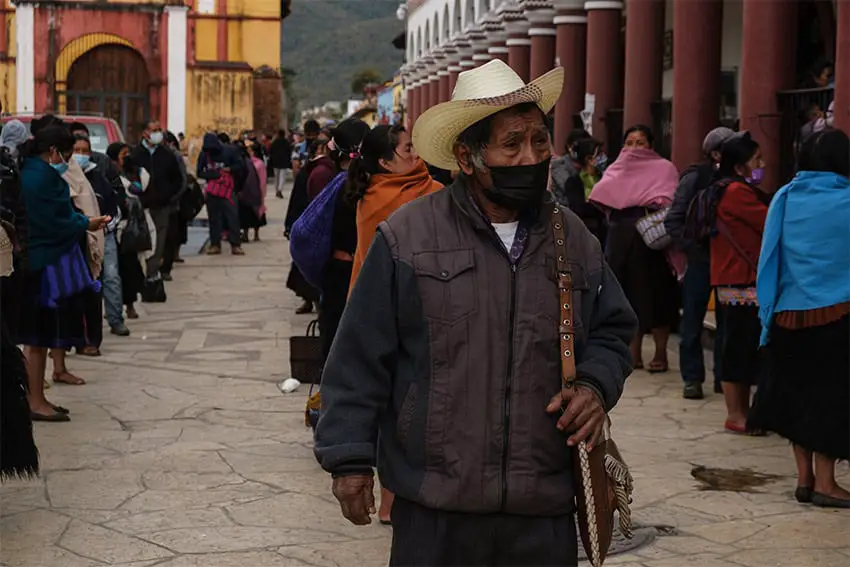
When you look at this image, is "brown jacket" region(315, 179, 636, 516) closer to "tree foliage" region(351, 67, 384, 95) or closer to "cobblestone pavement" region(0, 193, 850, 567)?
"cobblestone pavement" region(0, 193, 850, 567)

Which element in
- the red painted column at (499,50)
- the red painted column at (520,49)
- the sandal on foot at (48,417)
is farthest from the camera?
the red painted column at (499,50)

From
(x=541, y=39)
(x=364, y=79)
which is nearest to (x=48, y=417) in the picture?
(x=541, y=39)

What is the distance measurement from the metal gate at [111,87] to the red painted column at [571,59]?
2042 cm

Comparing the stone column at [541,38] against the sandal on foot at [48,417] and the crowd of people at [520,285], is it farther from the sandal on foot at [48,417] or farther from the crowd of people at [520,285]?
the sandal on foot at [48,417]

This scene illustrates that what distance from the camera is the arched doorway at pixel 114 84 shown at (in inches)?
1554

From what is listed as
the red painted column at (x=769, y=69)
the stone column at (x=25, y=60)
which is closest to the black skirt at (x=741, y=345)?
the red painted column at (x=769, y=69)

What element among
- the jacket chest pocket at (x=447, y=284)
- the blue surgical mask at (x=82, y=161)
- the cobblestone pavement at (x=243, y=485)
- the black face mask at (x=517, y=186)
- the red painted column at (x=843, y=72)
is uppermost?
the red painted column at (x=843, y=72)

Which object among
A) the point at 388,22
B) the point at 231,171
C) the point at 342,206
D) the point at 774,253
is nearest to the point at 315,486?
the point at 342,206

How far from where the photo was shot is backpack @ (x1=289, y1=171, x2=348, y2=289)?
7320mm

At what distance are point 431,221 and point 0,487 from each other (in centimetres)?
427

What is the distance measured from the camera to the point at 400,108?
5647 centimetres

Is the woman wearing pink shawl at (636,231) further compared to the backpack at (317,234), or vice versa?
the woman wearing pink shawl at (636,231)

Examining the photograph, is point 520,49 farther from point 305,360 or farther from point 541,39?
point 305,360

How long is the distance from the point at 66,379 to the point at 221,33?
1257 inches
